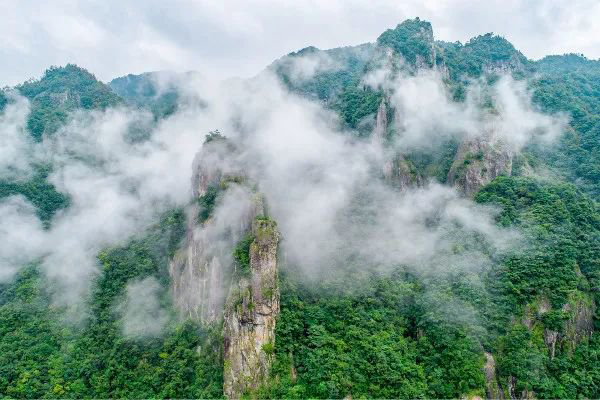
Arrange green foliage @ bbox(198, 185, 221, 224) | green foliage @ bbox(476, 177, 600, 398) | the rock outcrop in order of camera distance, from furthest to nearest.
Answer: green foliage @ bbox(198, 185, 221, 224) < green foliage @ bbox(476, 177, 600, 398) < the rock outcrop

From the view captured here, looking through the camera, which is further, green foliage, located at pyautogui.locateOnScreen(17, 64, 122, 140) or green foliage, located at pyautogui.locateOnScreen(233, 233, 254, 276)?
green foliage, located at pyautogui.locateOnScreen(17, 64, 122, 140)

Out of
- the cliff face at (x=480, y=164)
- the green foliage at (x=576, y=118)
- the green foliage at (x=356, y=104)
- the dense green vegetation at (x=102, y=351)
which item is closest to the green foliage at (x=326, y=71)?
the green foliage at (x=356, y=104)

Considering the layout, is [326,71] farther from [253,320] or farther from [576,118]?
[253,320]

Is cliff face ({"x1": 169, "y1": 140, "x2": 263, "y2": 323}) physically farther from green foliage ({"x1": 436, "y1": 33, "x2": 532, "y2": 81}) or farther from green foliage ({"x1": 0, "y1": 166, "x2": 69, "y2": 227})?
green foliage ({"x1": 436, "y1": 33, "x2": 532, "y2": 81})

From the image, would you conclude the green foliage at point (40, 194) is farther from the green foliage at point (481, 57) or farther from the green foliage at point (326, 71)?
the green foliage at point (481, 57)

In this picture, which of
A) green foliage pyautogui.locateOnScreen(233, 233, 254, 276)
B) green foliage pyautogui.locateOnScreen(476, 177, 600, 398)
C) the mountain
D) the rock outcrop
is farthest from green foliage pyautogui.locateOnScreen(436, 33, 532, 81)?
the rock outcrop

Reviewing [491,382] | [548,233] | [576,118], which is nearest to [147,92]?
[576,118]

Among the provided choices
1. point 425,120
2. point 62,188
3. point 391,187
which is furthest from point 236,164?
point 62,188
